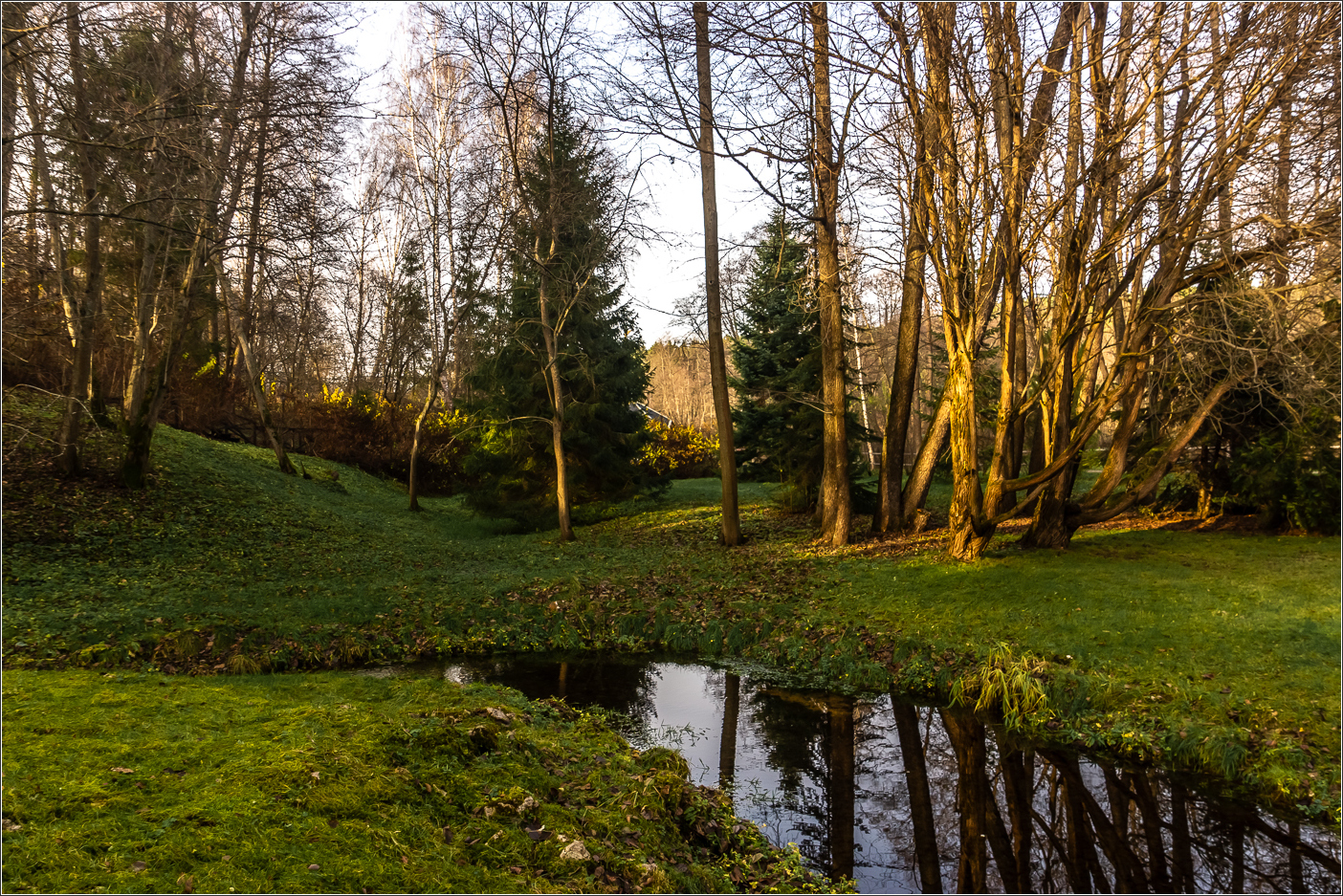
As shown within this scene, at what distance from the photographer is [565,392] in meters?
18.8

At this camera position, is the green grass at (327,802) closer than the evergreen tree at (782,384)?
→ Yes

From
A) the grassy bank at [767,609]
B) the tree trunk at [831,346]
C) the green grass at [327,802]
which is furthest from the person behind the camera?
the tree trunk at [831,346]

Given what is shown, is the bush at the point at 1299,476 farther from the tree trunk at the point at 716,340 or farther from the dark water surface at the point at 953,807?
the tree trunk at the point at 716,340

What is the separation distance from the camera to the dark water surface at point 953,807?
498cm

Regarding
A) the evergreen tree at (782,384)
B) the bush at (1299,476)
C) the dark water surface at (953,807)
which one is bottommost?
the dark water surface at (953,807)

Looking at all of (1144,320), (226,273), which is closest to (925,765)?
(1144,320)

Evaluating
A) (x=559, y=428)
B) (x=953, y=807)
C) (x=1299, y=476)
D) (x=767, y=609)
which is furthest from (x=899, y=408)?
(x=953, y=807)

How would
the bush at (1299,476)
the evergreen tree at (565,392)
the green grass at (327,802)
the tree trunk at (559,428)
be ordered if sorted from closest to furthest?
the green grass at (327,802) < the bush at (1299,476) < the tree trunk at (559,428) < the evergreen tree at (565,392)

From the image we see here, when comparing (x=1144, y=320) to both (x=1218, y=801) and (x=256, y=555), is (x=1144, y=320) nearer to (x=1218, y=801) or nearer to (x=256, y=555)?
(x=1218, y=801)

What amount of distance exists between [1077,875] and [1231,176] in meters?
6.41

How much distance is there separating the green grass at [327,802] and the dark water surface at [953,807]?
0.70 meters

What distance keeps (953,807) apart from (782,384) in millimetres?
12457

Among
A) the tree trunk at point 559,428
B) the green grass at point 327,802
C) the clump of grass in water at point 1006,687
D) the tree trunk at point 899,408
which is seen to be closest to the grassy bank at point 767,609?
the clump of grass in water at point 1006,687

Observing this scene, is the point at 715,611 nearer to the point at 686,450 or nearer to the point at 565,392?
the point at 565,392
